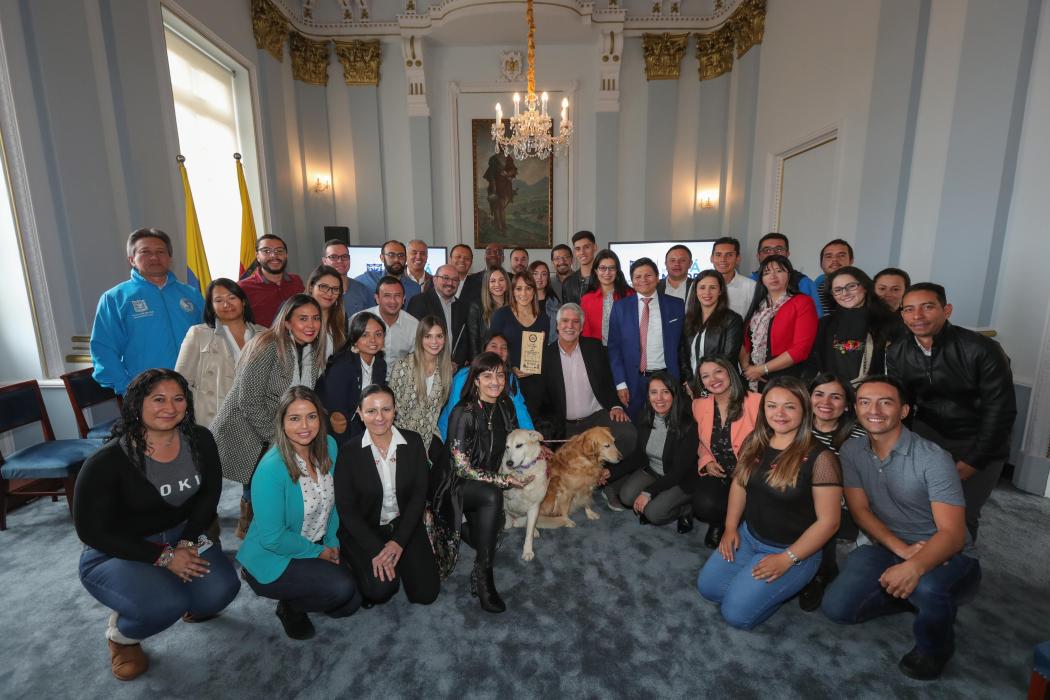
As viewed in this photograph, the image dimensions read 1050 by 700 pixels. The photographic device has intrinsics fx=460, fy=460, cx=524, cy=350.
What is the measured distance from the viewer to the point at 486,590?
262cm

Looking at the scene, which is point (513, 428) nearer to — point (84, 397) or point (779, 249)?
point (779, 249)

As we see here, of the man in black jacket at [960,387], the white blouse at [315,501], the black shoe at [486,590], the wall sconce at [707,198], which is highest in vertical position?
the wall sconce at [707,198]

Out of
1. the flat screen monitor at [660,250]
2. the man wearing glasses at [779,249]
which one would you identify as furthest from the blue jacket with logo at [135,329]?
the flat screen monitor at [660,250]

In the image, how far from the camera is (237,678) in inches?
85.3

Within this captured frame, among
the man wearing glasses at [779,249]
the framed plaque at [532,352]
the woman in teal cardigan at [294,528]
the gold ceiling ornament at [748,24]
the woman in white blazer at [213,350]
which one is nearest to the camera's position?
the woman in teal cardigan at [294,528]

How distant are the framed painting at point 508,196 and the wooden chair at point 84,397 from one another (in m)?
6.38

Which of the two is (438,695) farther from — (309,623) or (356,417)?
(356,417)

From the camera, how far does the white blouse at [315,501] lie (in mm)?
2459

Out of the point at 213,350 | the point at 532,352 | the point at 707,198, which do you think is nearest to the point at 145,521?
the point at 213,350

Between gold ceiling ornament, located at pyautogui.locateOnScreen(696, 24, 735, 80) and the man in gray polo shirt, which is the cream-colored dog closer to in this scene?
the man in gray polo shirt

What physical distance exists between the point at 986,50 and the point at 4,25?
8.04 metres

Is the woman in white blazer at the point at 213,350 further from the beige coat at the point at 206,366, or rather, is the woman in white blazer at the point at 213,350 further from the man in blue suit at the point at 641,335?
the man in blue suit at the point at 641,335

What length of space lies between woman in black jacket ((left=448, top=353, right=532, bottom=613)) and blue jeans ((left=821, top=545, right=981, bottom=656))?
6.00 ft

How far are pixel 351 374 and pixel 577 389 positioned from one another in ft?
6.06
